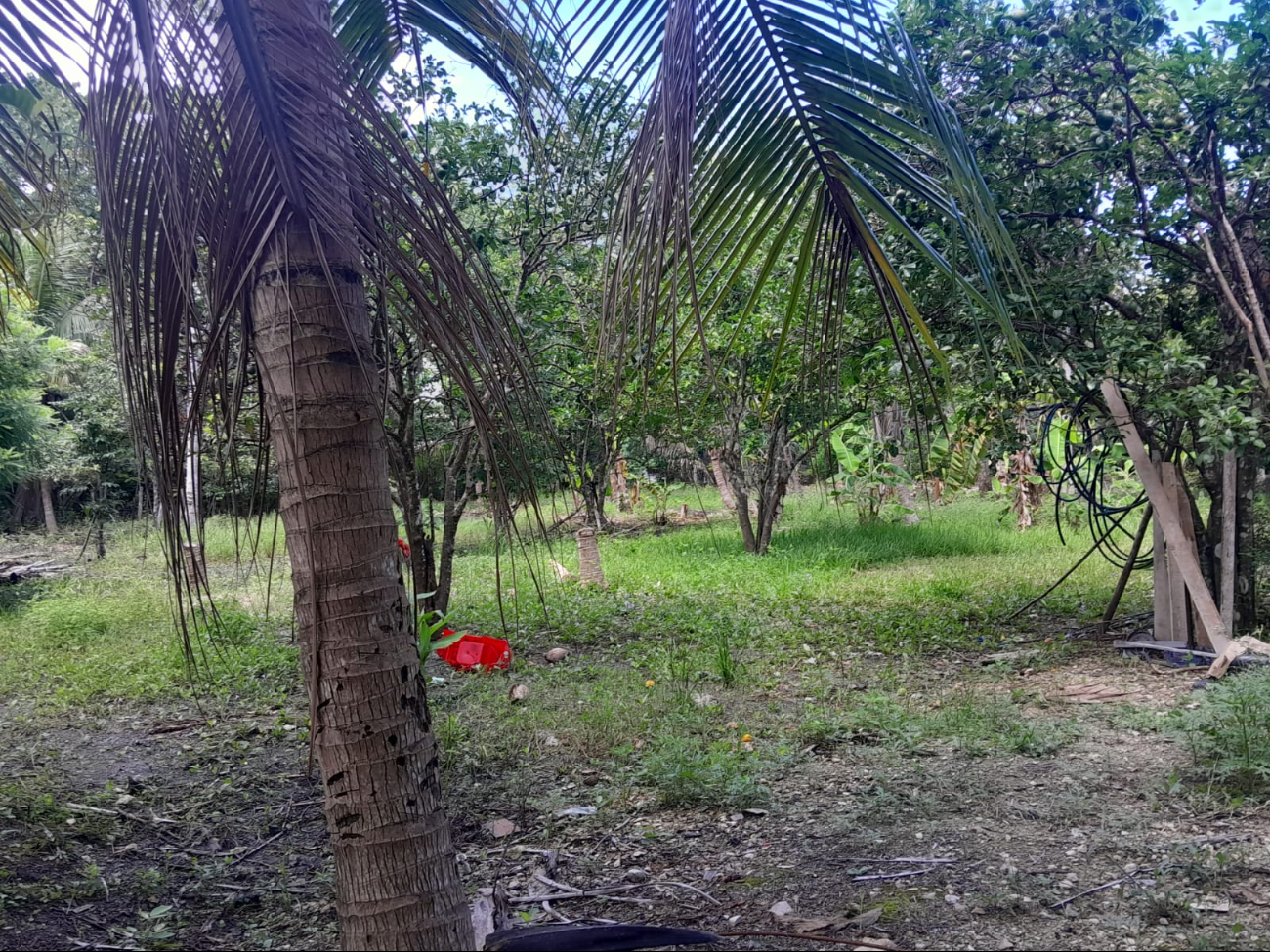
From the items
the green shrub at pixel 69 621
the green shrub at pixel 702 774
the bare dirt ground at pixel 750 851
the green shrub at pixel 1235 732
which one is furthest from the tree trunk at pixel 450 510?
the green shrub at pixel 1235 732

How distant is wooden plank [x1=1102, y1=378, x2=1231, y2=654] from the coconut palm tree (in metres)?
3.82

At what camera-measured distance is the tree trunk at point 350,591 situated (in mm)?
1609

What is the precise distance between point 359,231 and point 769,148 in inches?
30.6

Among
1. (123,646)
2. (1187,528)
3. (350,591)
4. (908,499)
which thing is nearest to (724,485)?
(908,499)

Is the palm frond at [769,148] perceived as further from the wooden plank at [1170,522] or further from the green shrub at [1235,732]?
the wooden plank at [1170,522]

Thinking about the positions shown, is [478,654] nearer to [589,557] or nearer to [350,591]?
[589,557]

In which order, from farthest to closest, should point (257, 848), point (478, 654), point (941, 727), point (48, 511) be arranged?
point (48, 511) → point (478, 654) → point (941, 727) → point (257, 848)

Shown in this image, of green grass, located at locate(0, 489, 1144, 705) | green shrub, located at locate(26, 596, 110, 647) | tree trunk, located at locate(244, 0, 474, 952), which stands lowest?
green grass, located at locate(0, 489, 1144, 705)

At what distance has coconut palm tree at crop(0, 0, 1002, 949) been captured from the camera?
4.74 feet

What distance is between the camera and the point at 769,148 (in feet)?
5.80

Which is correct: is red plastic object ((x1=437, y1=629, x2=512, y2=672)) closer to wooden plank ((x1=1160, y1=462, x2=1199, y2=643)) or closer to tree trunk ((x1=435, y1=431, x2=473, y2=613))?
tree trunk ((x1=435, y1=431, x2=473, y2=613))

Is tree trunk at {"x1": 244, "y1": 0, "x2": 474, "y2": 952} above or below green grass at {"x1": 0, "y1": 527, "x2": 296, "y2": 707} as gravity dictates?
above

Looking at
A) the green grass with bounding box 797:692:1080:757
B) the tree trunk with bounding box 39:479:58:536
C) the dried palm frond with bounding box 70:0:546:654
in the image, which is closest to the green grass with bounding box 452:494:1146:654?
the green grass with bounding box 797:692:1080:757

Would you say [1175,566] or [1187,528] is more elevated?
[1187,528]
